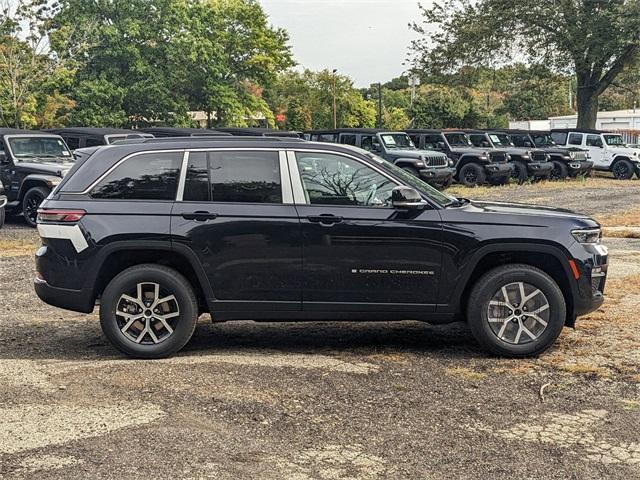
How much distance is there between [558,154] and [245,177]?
2446cm

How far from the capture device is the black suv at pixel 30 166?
15031 millimetres

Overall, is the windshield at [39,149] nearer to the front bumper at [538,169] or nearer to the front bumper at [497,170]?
the front bumper at [497,170]

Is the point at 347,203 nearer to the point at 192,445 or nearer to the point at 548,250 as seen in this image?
the point at 548,250

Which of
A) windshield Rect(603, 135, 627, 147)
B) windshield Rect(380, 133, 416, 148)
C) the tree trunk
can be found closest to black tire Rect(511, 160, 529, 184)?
windshield Rect(380, 133, 416, 148)

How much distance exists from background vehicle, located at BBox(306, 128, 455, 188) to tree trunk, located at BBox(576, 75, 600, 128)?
55.1ft

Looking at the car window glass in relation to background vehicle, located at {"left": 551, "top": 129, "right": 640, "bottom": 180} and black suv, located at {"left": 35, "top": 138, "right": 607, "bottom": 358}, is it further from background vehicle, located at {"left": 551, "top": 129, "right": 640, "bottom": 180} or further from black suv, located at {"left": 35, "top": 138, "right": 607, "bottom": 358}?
background vehicle, located at {"left": 551, "top": 129, "right": 640, "bottom": 180}

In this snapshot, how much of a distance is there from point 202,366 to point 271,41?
51.0m

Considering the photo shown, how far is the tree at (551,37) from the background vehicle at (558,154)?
5.60 metres

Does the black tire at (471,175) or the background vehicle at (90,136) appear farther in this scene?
the black tire at (471,175)

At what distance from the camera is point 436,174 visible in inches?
907

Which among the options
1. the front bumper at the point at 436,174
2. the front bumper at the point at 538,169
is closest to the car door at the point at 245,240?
the front bumper at the point at 436,174

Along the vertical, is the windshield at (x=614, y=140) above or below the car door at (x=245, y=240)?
above

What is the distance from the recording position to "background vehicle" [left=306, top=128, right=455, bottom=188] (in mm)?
22797

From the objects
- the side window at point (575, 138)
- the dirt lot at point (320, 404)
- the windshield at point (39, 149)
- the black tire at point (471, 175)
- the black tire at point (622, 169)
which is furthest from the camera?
the side window at point (575, 138)
